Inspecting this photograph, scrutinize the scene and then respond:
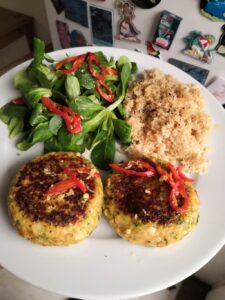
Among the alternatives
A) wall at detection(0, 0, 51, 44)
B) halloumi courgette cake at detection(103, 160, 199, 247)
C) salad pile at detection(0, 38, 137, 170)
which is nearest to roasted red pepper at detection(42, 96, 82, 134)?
salad pile at detection(0, 38, 137, 170)

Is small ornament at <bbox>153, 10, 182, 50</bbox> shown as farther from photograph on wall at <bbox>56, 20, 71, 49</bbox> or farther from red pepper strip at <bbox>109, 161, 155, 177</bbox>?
red pepper strip at <bbox>109, 161, 155, 177</bbox>

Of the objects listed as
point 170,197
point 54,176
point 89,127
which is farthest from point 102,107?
point 170,197

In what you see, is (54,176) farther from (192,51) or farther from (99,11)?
(99,11)

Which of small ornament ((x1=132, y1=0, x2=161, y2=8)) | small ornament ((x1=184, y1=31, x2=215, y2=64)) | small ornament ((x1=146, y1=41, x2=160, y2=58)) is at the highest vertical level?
small ornament ((x1=132, y1=0, x2=161, y2=8))

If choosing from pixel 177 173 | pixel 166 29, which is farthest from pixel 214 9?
pixel 177 173

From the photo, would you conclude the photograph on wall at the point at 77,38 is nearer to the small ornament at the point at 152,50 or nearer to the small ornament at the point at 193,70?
the small ornament at the point at 152,50

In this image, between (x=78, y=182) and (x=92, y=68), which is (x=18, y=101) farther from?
(x=78, y=182)

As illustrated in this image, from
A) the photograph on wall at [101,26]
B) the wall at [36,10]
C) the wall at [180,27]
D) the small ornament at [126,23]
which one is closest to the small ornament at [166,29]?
the wall at [180,27]
